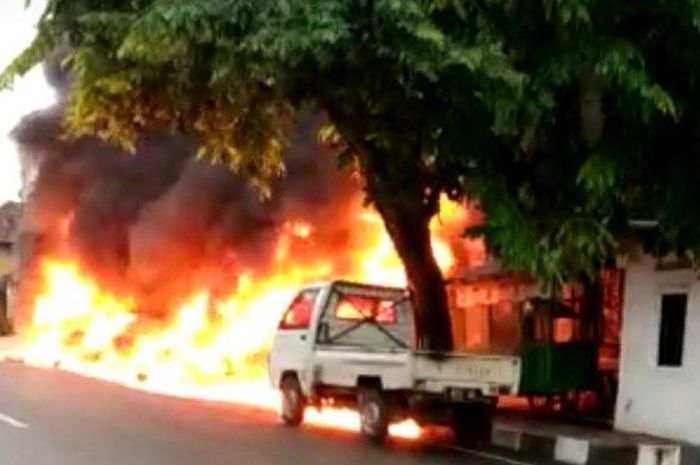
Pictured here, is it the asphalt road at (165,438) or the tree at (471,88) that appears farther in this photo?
the asphalt road at (165,438)

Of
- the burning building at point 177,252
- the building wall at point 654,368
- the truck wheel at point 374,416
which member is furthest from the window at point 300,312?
the burning building at point 177,252

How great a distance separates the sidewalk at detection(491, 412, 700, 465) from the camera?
43.8ft

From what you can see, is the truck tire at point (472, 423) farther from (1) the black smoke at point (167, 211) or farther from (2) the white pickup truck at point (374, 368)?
(1) the black smoke at point (167, 211)

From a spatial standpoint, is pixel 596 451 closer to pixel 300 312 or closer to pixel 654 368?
pixel 654 368

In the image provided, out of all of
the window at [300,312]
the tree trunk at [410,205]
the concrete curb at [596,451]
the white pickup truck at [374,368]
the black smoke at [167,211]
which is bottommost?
the concrete curb at [596,451]

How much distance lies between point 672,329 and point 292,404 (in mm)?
4827

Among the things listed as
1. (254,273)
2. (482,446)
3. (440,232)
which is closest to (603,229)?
(482,446)

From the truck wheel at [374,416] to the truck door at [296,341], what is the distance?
1.16 m

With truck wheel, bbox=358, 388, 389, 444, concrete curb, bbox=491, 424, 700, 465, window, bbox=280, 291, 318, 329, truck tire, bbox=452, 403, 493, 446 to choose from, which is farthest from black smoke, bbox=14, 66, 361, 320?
concrete curb, bbox=491, 424, 700, 465

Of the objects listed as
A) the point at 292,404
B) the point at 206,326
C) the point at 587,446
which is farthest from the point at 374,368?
the point at 206,326

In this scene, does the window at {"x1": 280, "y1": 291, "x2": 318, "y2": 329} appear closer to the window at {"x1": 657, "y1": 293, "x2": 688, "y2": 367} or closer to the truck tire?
the truck tire

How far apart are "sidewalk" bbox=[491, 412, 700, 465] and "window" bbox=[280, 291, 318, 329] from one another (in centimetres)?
272

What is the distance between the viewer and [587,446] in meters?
13.8

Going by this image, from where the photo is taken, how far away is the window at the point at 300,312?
55.0 feet
